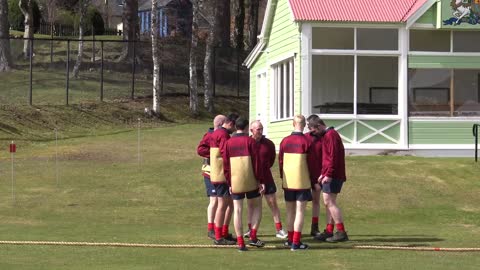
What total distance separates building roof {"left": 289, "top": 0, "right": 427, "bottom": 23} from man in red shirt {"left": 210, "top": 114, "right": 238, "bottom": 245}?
422 inches

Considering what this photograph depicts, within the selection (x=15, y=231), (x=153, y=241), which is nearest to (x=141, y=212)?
(x=15, y=231)

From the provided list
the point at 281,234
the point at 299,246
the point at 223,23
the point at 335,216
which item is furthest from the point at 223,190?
the point at 223,23

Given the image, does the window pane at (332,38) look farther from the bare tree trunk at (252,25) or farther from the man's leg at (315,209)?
the bare tree trunk at (252,25)

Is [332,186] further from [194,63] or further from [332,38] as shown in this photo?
[194,63]

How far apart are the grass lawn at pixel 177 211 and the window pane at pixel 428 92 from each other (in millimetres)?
1709

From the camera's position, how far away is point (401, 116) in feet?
77.3

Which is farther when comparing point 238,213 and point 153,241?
point 153,241

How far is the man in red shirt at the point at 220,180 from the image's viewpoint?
1297cm

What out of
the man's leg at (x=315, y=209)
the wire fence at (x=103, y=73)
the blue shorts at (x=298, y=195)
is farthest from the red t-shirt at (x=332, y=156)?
the wire fence at (x=103, y=73)

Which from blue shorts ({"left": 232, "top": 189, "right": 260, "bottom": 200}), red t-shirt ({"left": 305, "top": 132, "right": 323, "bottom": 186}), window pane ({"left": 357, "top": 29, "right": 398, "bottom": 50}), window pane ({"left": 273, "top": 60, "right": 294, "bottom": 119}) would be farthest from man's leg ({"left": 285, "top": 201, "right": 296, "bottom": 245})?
window pane ({"left": 273, "top": 60, "right": 294, "bottom": 119})

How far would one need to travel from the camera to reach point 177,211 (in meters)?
18.2

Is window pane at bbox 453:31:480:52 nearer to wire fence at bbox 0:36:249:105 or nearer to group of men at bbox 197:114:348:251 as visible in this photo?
group of men at bbox 197:114:348:251

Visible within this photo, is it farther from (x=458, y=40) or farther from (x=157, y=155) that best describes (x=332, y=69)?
(x=157, y=155)

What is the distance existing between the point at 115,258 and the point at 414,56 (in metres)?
14.3
